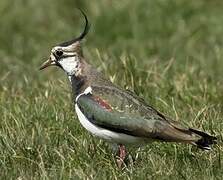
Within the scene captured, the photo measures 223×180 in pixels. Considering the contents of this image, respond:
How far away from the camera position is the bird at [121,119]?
6199 millimetres

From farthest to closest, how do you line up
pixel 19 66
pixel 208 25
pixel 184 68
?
pixel 208 25 < pixel 19 66 < pixel 184 68

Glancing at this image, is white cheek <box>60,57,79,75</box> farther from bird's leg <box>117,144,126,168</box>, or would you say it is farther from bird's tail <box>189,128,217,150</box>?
bird's tail <box>189,128,217,150</box>

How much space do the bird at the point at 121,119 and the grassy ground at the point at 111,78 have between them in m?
0.19

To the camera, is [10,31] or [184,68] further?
[10,31]

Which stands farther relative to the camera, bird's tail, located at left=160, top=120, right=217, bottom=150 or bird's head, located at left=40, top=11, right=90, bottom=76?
bird's head, located at left=40, top=11, right=90, bottom=76

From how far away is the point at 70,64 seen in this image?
6719 mm

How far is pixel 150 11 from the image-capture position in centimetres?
1164

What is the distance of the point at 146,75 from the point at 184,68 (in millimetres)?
625

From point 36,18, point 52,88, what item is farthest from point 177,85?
point 36,18

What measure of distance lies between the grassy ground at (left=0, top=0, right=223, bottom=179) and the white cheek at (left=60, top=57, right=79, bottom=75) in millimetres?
513

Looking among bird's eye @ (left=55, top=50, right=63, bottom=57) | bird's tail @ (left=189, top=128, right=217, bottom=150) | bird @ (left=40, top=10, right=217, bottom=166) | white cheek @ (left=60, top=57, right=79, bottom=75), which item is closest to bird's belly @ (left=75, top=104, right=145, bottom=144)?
bird @ (left=40, top=10, right=217, bottom=166)

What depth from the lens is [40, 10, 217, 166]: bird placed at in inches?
244

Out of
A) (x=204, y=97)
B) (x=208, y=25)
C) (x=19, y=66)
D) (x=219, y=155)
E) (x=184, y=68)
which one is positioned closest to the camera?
(x=219, y=155)

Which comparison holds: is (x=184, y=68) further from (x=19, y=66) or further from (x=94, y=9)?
(x=94, y=9)
